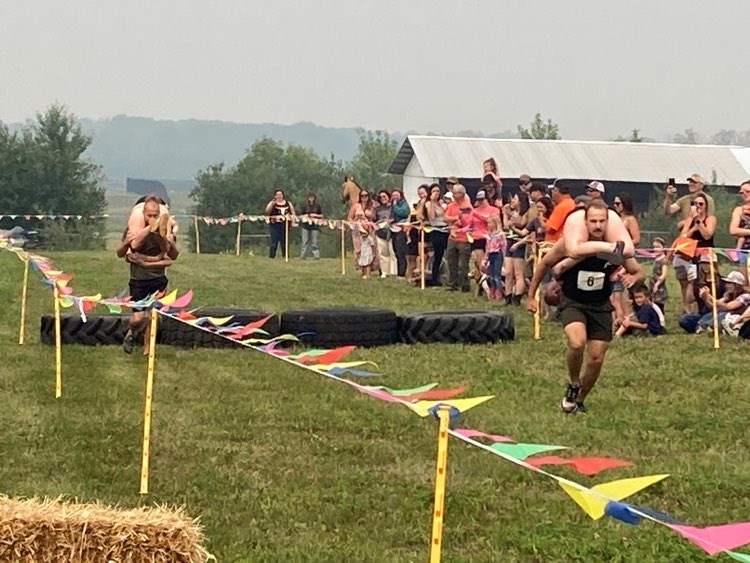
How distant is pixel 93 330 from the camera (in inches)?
557

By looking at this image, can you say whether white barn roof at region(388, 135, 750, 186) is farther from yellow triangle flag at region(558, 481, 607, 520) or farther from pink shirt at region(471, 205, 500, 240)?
yellow triangle flag at region(558, 481, 607, 520)

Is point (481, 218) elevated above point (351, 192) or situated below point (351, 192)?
below

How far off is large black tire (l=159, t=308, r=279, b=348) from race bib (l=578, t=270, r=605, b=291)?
15.7ft

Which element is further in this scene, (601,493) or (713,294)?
(713,294)

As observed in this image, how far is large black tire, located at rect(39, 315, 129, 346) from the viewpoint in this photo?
46.3 ft

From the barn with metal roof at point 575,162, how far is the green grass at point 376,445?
4685 centimetres

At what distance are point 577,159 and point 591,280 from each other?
55389mm

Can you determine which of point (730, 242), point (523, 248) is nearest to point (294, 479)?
point (523, 248)

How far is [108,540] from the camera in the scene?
16.4 feet

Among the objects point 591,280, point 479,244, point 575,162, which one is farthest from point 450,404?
point 575,162

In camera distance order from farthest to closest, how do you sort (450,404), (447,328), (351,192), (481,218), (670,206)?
(351,192) < (481,218) < (670,206) < (447,328) < (450,404)

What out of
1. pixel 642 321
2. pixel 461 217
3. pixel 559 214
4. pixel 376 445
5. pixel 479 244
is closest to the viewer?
pixel 376 445

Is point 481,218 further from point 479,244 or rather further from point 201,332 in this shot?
point 201,332

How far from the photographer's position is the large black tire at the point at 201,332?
45.8 feet
